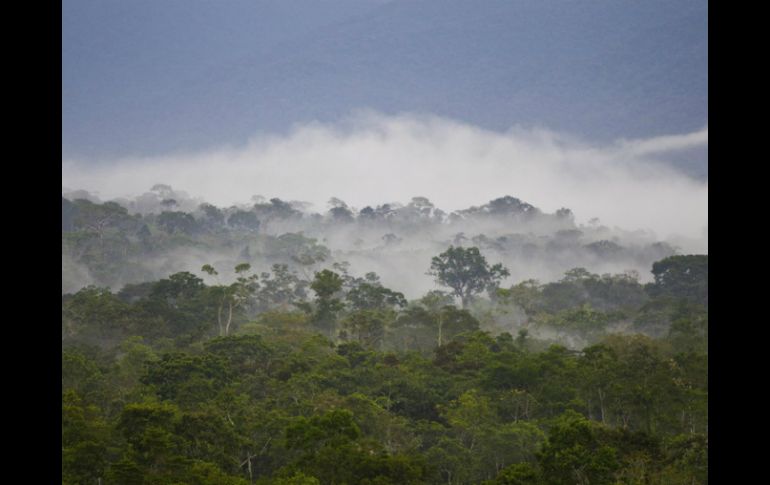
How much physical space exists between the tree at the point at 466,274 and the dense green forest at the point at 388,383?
5cm

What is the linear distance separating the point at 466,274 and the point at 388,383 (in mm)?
12808

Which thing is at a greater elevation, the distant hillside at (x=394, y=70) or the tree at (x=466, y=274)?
the distant hillside at (x=394, y=70)

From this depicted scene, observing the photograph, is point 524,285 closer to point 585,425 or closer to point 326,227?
point 585,425

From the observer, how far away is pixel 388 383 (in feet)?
35.5

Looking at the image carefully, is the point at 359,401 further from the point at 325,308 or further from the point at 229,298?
the point at 229,298

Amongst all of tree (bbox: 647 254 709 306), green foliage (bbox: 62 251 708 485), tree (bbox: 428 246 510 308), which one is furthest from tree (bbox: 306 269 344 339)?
tree (bbox: 647 254 709 306)

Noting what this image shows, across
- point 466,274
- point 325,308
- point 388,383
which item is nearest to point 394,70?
point 466,274

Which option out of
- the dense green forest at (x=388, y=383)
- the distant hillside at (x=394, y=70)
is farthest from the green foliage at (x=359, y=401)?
the distant hillside at (x=394, y=70)

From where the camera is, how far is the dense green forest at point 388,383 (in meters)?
7.71

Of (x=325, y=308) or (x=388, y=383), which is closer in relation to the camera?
(x=388, y=383)

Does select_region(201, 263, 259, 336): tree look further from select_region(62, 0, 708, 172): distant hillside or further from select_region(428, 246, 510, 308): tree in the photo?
select_region(62, 0, 708, 172): distant hillside

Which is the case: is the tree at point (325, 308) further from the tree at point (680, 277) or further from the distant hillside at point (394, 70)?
the distant hillside at point (394, 70)
